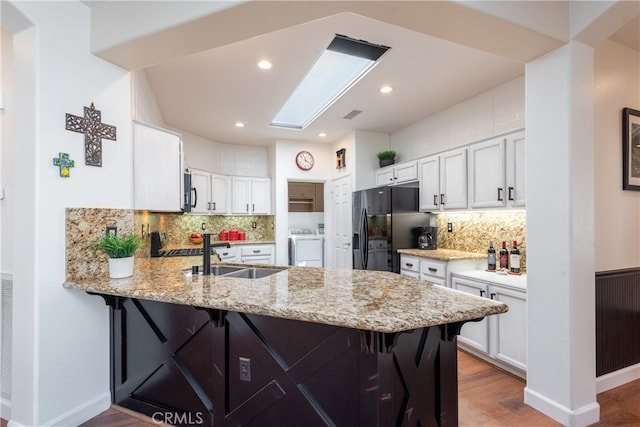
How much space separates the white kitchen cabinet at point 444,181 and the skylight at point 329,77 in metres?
1.34

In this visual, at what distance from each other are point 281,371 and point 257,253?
3895 mm

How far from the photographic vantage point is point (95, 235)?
1.97m

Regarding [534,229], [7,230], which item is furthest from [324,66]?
[7,230]

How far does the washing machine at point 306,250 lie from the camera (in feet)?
18.5

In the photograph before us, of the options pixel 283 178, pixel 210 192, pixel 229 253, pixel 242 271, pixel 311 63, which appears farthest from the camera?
pixel 283 178

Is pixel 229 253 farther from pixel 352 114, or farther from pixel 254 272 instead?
pixel 352 114

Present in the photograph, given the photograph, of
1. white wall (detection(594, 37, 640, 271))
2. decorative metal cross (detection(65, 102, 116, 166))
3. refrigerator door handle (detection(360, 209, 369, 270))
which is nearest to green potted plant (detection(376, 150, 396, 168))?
refrigerator door handle (detection(360, 209, 369, 270))

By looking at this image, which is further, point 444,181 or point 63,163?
point 444,181

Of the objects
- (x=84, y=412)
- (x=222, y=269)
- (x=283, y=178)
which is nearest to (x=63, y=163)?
(x=222, y=269)

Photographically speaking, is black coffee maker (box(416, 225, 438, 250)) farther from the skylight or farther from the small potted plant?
the small potted plant

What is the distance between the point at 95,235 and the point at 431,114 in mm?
3986

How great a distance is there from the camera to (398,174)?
14.1 ft

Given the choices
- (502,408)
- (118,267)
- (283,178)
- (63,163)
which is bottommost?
(502,408)

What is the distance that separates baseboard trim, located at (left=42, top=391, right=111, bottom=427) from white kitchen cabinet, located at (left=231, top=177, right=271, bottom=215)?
3.66 metres
